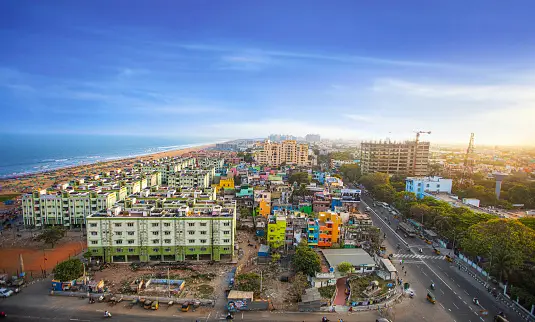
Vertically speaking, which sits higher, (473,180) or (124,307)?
(473,180)

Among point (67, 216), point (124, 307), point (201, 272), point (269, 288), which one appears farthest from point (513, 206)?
point (67, 216)

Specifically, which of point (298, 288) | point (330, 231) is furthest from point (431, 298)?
point (330, 231)

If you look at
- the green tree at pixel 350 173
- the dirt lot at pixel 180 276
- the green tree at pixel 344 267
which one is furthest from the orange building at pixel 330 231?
the green tree at pixel 350 173

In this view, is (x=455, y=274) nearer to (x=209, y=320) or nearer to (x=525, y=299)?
(x=525, y=299)

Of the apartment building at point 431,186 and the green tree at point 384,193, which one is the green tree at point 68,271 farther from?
the apartment building at point 431,186

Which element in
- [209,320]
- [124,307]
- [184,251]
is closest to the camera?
[209,320]

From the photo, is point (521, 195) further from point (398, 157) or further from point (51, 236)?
point (51, 236)
